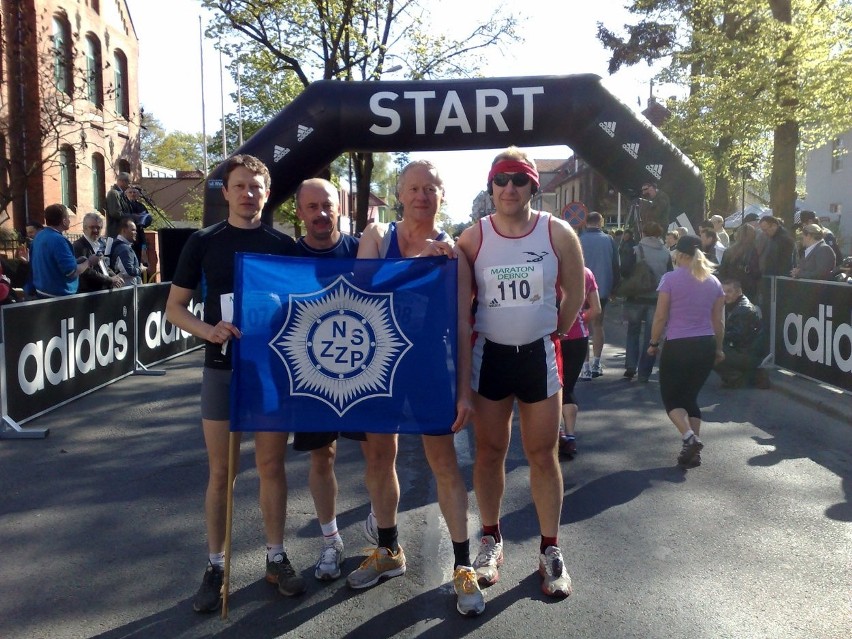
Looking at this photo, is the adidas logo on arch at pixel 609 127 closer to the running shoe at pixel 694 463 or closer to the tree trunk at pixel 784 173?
the running shoe at pixel 694 463

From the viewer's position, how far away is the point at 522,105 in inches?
412

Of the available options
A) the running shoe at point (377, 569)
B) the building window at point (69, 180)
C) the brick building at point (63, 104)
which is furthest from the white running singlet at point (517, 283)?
the building window at point (69, 180)

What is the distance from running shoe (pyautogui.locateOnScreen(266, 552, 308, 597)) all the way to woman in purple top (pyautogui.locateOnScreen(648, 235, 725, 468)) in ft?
11.8

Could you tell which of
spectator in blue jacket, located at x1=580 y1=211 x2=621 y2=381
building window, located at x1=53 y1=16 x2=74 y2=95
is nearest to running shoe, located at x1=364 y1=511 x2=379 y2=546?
spectator in blue jacket, located at x1=580 y1=211 x2=621 y2=381

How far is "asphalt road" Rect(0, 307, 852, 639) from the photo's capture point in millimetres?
3719

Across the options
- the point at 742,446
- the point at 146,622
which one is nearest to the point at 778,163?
the point at 742,446

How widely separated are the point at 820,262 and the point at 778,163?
7567 mm

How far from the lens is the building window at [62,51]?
23555 mm

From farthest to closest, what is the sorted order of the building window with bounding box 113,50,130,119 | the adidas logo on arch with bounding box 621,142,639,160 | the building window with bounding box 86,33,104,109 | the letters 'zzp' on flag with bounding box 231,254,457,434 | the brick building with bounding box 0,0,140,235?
the building window with bounding box 113,50,130,119 < the building window with bounding box 86,33,104,109 < the brick building with bounding box 0,0,140,235 < the adidas logo on arch with bounding box 621,142,639,160 < the letters 'zzp' on flag with bounding box 231,254,457,434

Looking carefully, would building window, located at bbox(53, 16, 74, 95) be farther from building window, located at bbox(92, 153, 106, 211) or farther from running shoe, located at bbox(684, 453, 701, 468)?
running shoe, located at bbox(684, 453, 701, 468)

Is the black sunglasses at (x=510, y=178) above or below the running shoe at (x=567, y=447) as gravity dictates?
above

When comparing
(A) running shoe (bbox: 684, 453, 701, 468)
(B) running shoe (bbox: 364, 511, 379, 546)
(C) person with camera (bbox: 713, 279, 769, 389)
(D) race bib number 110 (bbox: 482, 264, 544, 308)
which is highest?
(D) race bib number 110 (bbox: 482, 264, 544, 308)

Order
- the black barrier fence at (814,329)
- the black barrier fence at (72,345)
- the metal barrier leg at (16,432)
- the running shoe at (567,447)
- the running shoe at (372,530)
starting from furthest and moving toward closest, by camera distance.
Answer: the black barrier fence at (814,329) → the black barrier fence at (72,345) → the metal barrier leg at (16,432) → the running shoe at (567,447) → the running shoe at (372,530)

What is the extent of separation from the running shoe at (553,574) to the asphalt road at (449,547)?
0.18 ft
